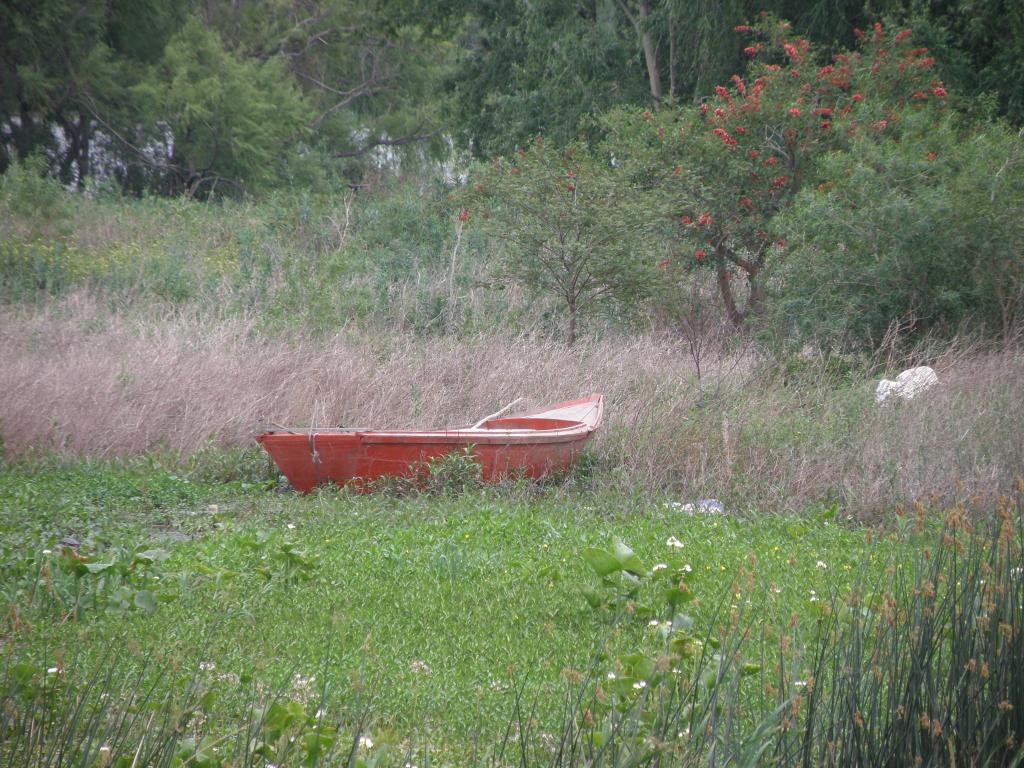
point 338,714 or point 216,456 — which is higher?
point 338,714

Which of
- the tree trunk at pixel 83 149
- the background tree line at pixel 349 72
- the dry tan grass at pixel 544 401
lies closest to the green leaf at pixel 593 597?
the dry tan grass at pixel 544 401

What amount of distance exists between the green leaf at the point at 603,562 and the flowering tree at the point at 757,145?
11065 mm

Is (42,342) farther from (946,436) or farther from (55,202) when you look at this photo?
(946,436)

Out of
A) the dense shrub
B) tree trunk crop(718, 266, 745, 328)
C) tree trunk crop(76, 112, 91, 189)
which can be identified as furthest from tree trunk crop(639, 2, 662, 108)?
tree trunk crop(76, 112, 91, 189)

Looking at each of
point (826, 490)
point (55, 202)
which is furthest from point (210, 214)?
point (826, 490)

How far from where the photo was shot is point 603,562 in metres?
4.20

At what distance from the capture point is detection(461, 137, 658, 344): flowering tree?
12.6 meters

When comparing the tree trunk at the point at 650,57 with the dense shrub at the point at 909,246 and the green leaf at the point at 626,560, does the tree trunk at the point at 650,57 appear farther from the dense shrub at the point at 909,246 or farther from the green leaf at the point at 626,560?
the green leaf at the point at 626,560

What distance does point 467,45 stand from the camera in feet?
94.7

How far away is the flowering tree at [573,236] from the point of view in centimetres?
1265

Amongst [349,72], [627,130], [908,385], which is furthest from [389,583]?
[349,72]

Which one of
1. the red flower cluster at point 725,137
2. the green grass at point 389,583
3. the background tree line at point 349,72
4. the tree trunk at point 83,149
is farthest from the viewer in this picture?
the tree trunk at point 83,149

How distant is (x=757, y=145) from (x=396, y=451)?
401 inches

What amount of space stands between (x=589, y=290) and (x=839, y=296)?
3176mm
